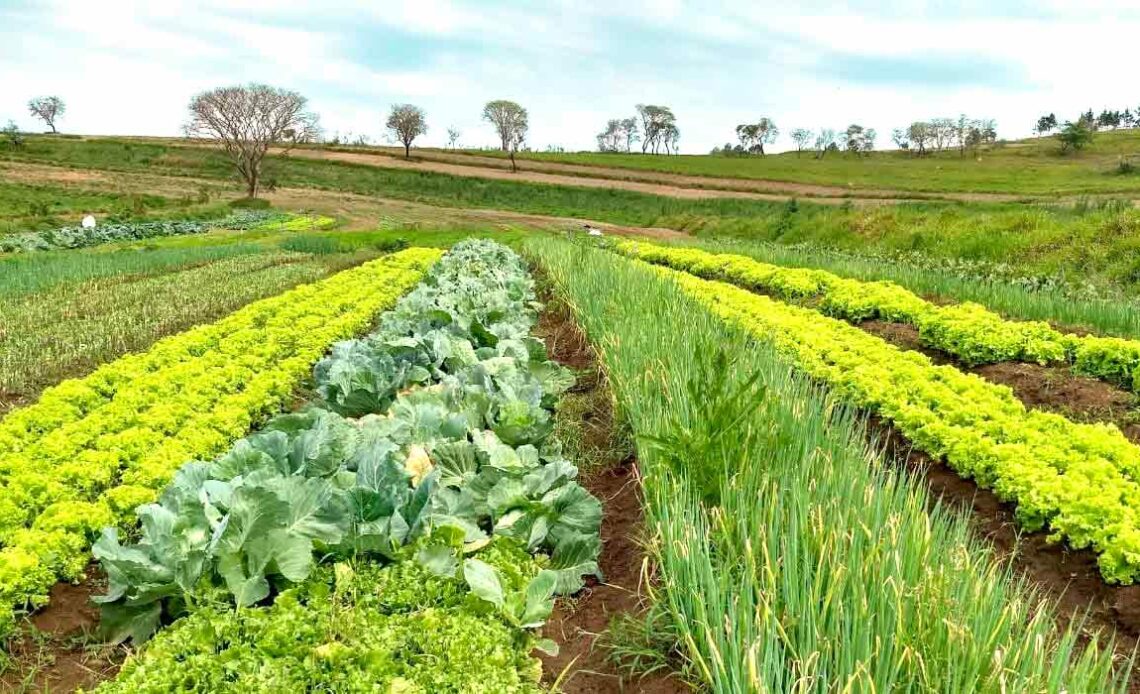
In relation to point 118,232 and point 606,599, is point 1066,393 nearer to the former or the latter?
point 606,599

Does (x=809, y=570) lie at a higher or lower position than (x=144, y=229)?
higher

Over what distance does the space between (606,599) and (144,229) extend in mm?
31529

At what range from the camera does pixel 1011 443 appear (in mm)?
4680

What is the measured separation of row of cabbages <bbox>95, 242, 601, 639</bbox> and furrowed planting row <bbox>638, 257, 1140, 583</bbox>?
2.55 m

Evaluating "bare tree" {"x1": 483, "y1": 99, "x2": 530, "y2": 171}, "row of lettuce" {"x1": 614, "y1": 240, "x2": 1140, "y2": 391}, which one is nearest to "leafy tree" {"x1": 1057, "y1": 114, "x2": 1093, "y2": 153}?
"bare tree" {"x1": 483, "y1": 99, "x2": 530, "y2": 171}

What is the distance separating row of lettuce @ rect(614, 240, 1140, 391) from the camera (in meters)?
6.42

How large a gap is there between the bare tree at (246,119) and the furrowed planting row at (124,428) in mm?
37426

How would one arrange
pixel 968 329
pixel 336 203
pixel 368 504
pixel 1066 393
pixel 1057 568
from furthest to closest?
pixel 336 203, pixel 968 329, pixel 1066 393, pixel 1057 568, pixel 368 504

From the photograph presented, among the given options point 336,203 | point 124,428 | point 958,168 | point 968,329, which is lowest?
point 124,428

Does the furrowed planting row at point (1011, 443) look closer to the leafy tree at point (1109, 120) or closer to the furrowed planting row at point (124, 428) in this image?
the furrowed planting row at point (124, 428)

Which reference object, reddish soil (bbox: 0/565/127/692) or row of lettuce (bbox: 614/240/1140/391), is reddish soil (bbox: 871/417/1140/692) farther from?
reddish soil (bbox: 0/565/127/692)

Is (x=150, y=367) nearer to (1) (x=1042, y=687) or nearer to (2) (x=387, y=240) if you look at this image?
(1) (x=1042, y=687)

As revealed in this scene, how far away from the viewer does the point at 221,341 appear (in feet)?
24.7

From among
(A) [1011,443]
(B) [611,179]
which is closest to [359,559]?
(A) [1011,443]
